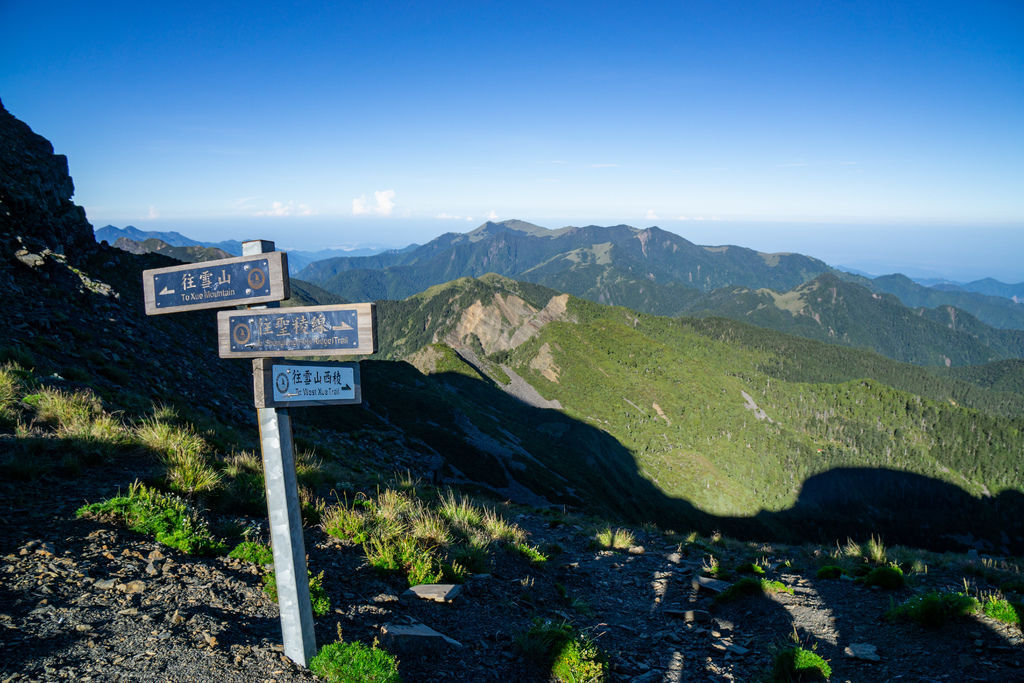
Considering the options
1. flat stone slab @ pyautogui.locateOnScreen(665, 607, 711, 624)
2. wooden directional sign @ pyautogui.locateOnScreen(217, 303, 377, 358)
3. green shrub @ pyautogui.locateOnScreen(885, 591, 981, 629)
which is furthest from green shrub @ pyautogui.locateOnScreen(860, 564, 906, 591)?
wooden directional sign @ pyautogui.locateOnScreen(217, 303, 377, 358)

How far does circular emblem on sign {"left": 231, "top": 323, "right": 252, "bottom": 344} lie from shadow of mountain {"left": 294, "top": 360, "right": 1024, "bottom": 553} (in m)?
22.8

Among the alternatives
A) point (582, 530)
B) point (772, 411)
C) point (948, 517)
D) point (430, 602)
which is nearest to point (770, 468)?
point (772, 411)

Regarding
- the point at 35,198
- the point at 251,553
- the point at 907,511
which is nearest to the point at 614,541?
the point at 251,553

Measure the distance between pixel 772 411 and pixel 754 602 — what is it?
18415 centimetres

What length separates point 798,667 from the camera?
6.30m

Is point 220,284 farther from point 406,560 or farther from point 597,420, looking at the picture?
point 597,420

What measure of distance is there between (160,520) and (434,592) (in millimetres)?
4003

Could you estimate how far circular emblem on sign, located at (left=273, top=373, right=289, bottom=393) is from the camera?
14.4ft

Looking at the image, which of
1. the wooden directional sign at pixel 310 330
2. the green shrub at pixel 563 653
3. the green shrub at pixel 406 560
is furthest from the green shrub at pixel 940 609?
the wooden directional sign at pixel 310 330

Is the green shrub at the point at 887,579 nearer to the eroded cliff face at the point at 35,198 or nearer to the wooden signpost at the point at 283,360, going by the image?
the wooden signpost at the point at 283,360

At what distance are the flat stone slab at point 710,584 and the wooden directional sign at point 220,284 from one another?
10.4m

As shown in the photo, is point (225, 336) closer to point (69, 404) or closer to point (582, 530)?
point (69, 404)

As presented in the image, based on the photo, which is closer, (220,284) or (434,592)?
(220,284)

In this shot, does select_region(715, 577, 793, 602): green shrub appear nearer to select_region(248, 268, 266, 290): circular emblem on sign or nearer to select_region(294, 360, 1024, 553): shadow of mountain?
select_region(248, 268, 266, 290): circular emblem on sign
